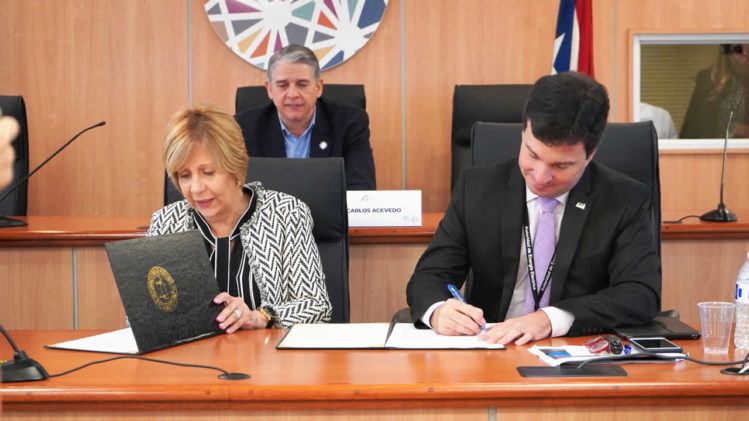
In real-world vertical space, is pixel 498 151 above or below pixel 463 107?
below

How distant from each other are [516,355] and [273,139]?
229 centimetres

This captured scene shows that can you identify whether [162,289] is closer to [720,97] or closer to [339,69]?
[339,69]

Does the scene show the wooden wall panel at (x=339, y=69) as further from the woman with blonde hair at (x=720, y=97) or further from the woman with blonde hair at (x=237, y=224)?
the woman with blonde hair at (x=237, y=224)

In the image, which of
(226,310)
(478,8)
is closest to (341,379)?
(226,310)

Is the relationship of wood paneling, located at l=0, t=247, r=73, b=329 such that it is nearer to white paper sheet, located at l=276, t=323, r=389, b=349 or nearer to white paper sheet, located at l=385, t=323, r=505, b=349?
white paper sheet, located at l=276, t=323, r=389, b=349

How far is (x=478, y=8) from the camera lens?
5160 mm

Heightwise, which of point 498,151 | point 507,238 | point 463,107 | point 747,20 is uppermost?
point 747,20

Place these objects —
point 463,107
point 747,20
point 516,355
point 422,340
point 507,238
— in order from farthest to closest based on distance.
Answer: point 747,20 → point 463,107 → point 507,238 → point 422,340 → point 516,355

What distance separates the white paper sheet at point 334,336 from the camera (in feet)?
6.16

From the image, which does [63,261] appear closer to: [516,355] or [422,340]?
[422,340]

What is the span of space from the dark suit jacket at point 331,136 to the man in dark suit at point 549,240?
64.0 inches

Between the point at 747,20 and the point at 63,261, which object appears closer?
the point at 63,261

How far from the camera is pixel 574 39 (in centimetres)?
458

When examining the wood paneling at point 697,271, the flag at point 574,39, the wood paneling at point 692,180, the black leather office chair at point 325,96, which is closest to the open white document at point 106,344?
the wood paneling at point 697,271
